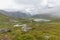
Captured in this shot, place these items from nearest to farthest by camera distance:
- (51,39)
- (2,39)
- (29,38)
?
(29,38) → (2,39) → (51,39)

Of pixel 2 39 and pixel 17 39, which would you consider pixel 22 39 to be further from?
pixel 2 39

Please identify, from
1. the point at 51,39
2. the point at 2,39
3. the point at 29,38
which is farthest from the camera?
the point at 51,39

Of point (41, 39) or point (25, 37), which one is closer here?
point (25, 37)

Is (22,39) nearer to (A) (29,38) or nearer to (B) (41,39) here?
(A) (29,38)

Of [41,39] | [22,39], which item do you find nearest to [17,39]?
[22,39]

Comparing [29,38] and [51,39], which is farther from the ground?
[29,38]

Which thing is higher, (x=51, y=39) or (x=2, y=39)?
(x=2, y=39)

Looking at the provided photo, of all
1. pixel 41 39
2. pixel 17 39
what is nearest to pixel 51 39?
pixel 41 39

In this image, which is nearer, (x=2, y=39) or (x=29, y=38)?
(x=29, y=38)
